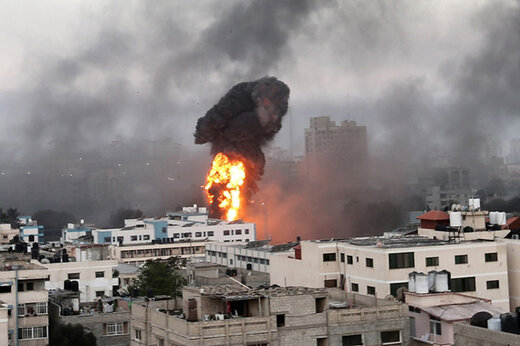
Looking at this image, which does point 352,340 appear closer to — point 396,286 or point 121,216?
point 396,286

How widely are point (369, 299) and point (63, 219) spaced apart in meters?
159

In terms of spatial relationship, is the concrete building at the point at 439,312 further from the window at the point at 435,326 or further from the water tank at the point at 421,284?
the water tank at the point at 421,284

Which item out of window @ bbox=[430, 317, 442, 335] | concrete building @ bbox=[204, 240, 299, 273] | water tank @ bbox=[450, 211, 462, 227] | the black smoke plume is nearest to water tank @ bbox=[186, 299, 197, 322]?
window @ bbox=[430, 317, 442, 335]

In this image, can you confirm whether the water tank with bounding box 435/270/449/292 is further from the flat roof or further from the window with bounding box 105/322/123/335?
the window with bounding box 105/322/123/335

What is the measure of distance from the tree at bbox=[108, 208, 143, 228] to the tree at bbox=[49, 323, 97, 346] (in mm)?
125440

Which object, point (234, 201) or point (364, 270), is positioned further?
point (234, 201)

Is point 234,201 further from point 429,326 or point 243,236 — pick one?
point 429,326

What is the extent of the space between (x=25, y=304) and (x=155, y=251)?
216 ft

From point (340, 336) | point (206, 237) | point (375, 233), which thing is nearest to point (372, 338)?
point (340, 336)

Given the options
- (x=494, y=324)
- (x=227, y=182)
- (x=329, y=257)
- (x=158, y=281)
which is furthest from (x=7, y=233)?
(x=494, y=324)

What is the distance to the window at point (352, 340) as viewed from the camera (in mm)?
40062

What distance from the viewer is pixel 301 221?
154000 mm

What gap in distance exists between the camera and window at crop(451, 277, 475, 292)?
179ft

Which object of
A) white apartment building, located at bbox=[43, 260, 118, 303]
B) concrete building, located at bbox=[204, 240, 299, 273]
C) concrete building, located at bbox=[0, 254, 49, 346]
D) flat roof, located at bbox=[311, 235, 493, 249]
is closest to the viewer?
concrete building, located at bbox=[0, 254, 49, 346]
